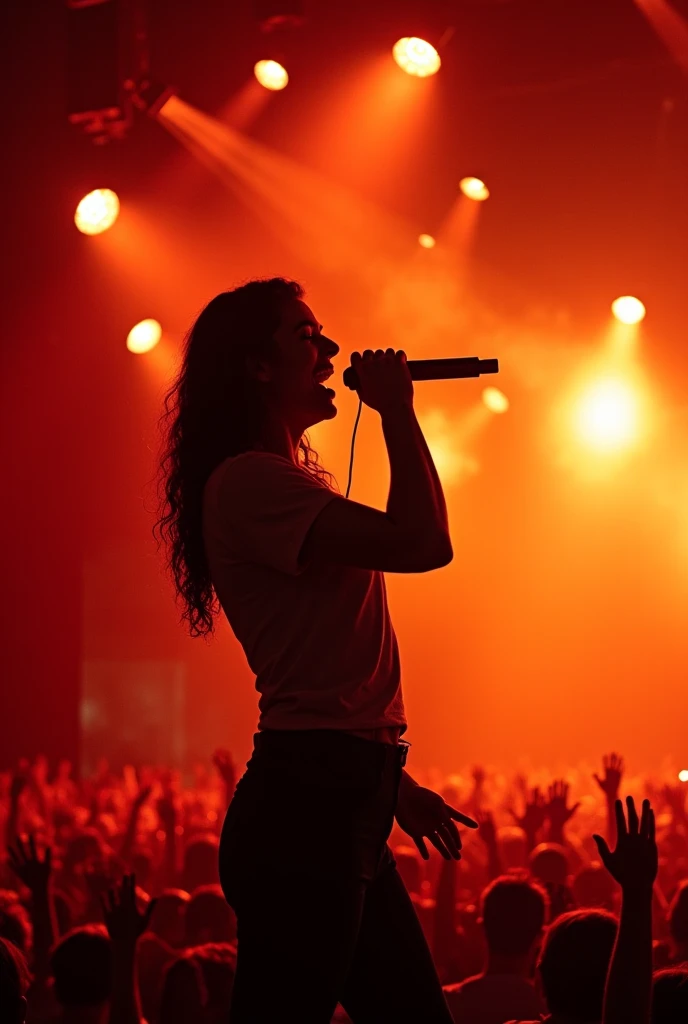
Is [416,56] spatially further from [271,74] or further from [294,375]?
[294,375]

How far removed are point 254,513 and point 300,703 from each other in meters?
0.25

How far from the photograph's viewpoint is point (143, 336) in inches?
351

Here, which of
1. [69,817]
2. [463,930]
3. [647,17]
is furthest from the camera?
[647,17]

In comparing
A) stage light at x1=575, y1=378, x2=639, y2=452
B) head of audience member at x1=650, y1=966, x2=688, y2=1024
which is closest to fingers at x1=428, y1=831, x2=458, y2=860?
head of audience member at x1=650, y1=966, x2=688, y2=1024

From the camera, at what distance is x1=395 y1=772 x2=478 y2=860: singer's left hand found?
1695 millimetres

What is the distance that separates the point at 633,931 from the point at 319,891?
0.47 m

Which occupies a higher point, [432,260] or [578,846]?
[432,260]

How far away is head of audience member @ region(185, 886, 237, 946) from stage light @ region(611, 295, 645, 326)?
264 inches

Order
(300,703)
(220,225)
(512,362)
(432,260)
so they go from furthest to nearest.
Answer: (512,362) < (432,260) < (220,225) < (300,703)

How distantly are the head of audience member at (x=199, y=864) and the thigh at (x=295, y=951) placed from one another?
2900mm

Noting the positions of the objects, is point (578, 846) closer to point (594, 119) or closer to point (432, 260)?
point (594, 119)

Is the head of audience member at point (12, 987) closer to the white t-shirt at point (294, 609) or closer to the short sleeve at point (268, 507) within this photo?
the white t-shirt at point (294, 609)

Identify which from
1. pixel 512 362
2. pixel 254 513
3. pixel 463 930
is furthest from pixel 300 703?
pixel 512 362

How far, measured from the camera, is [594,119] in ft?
25.2
